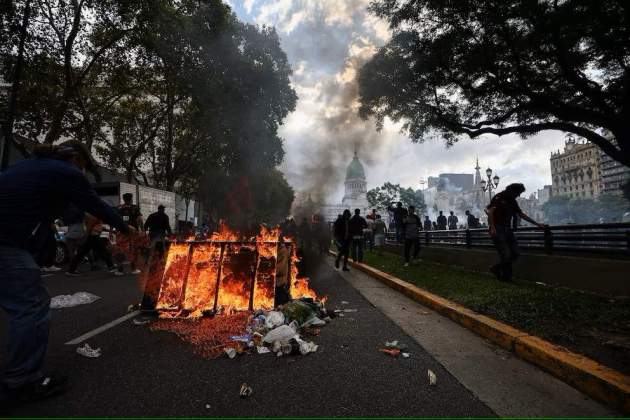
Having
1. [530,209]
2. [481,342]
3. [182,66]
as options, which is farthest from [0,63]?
[530,209]

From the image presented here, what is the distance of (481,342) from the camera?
402 centimetres

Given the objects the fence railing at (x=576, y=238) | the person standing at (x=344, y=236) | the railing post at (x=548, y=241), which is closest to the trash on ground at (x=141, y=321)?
the fence railing at (x=576, y=238)

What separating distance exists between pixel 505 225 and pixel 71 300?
7.64 metres

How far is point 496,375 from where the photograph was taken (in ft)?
10.2

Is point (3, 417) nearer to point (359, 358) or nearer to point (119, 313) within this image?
point (359, 358)

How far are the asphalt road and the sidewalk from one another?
0.14m

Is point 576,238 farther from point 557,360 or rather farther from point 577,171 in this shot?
point 577,171

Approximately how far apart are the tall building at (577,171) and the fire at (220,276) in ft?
394

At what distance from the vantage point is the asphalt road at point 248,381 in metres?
2.46

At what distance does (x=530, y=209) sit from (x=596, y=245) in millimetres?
141074

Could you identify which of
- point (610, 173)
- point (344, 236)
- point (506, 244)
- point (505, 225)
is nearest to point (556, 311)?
point (506, 244)

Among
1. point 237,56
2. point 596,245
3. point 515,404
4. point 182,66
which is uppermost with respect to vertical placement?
point 237,56

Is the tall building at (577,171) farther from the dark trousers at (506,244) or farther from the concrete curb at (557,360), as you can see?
the concrete curb at (557,360)

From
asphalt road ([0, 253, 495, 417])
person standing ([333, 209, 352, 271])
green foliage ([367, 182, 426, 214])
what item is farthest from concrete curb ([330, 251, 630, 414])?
green foliage ([367, 182, 426, 214])
